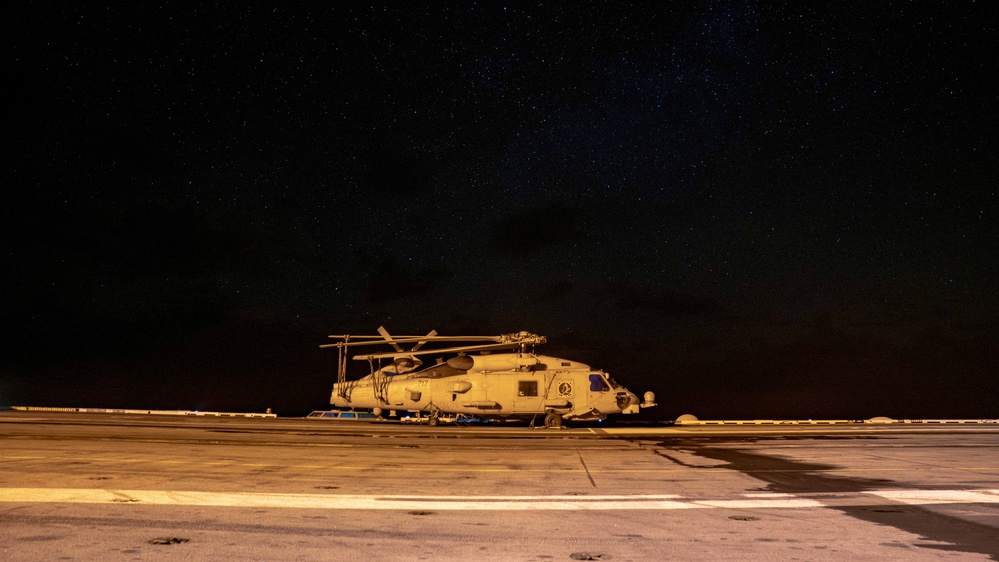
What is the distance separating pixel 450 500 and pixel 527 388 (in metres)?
22.0

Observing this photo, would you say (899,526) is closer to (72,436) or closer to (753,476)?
(753,476)

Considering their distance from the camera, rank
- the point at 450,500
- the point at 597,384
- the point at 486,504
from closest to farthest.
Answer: the point at 486,504 → the point at 450,500 → the point at 597,384

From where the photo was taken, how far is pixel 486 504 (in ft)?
29.7

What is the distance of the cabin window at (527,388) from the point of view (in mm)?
31156

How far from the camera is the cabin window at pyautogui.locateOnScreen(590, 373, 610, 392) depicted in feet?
102

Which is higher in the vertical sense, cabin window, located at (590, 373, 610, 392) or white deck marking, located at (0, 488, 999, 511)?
cabin window, located at (590, 373, 610, 392)

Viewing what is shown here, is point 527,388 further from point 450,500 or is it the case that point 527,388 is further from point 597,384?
point 450,500

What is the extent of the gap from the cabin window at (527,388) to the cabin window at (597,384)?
2.54 metres

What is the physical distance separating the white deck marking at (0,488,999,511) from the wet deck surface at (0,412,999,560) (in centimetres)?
4

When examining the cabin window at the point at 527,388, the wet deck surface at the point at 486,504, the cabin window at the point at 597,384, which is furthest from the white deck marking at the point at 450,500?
the cabin window at the point at 527,388

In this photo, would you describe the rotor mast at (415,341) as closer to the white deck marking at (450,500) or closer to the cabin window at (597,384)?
the cabin window at (597,384)

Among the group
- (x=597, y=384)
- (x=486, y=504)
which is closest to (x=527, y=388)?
(x=597, y=384)

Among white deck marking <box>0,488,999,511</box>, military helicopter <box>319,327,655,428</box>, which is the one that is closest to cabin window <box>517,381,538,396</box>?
military helicopter <box>319,327,655,428</box>

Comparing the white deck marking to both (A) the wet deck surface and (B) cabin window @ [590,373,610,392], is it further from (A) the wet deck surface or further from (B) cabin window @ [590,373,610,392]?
(B) cabin window @ [590,373,610,392]
